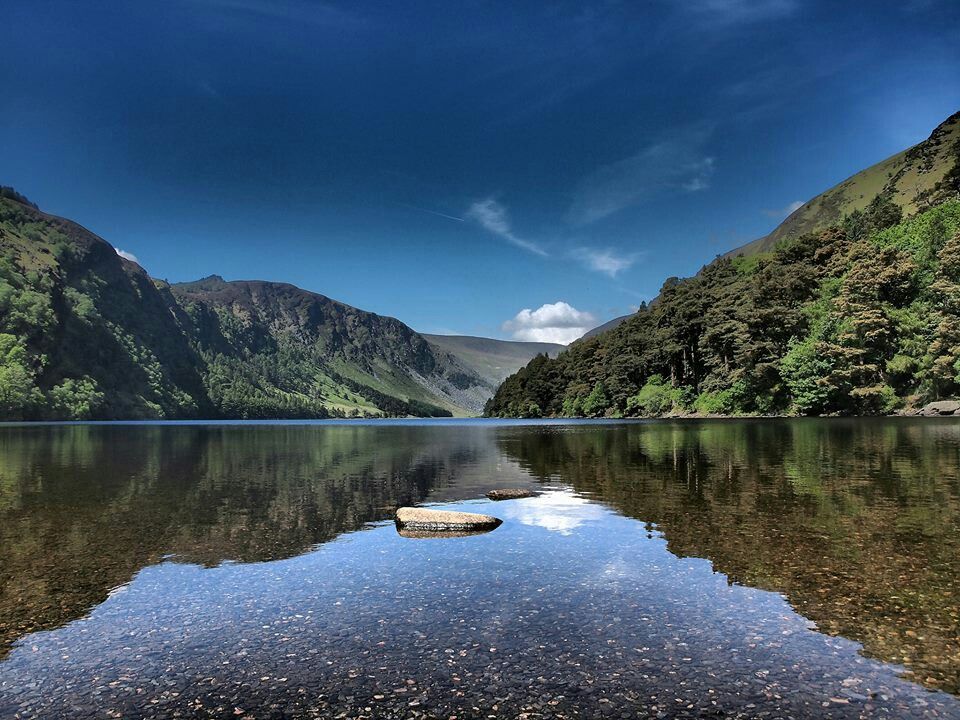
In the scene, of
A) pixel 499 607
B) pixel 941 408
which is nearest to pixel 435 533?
pixel 499 607

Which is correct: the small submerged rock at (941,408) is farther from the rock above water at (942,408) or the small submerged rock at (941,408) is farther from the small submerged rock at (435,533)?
the small submerged rock at (435,533)

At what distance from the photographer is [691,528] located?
22797 mm

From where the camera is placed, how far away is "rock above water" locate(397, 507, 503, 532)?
950 inches

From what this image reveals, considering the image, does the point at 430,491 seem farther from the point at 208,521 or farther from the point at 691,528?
the point at 691,528

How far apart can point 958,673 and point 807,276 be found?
171 metres

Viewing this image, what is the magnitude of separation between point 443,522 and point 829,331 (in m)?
133

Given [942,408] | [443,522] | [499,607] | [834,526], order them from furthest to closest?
[942,408] < [443,522] < [834,526] < [499,607]

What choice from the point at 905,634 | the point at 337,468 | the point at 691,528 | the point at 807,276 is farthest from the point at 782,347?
the point at 905,634

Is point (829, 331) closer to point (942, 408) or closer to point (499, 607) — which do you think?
point (942, 408)

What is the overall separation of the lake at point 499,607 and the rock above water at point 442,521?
899 millimetres

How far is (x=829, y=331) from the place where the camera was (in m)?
131

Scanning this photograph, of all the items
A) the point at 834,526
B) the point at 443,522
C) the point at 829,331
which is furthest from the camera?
the point at 829,331

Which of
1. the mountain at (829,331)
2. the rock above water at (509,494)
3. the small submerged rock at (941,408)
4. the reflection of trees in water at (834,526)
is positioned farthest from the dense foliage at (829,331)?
the rock above water at (509,494)

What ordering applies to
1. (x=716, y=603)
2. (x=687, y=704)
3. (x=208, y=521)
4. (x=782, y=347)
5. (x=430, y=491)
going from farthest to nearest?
(x=782, y=347)
(x=430, y=491)
(x=208, y=521)
(x=716, y=603)
(x=687, y=704)
